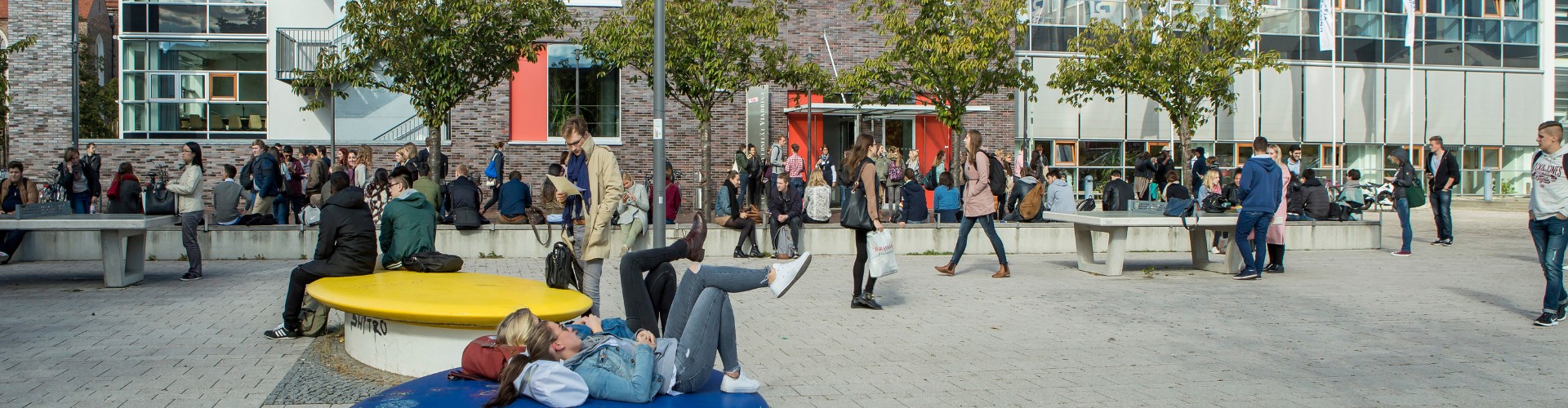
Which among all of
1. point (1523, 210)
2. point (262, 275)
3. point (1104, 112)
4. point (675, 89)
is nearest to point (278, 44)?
point (675, 89)

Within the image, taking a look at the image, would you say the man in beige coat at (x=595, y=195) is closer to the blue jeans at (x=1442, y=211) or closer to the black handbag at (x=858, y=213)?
the black handbag at (x=858, y=213)

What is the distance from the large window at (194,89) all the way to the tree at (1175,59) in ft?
61.3

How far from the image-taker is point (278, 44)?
25609mm

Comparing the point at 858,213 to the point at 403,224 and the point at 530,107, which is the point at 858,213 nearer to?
the point at 403,224

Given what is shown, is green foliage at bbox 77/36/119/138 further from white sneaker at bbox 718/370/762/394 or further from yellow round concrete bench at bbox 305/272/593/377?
white sneaker at bbox 718/370/762/394

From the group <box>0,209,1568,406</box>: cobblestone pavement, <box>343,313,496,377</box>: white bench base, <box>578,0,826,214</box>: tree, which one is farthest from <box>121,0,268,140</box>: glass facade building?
<box>343,313,496,377</box>: white bench base

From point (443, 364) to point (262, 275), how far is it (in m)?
6.55

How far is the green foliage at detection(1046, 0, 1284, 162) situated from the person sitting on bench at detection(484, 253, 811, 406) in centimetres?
1758

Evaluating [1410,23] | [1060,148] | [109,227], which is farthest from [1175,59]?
[109,227]

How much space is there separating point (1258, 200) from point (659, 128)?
20.1ft

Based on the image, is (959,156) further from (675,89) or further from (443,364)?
(443,364)

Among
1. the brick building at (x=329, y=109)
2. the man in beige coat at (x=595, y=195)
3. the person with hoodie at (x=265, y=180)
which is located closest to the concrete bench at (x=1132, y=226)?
the man in beige coat at (x=595, y=195)

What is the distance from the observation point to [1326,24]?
29.4 meters

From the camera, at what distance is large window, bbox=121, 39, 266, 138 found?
26500mm
